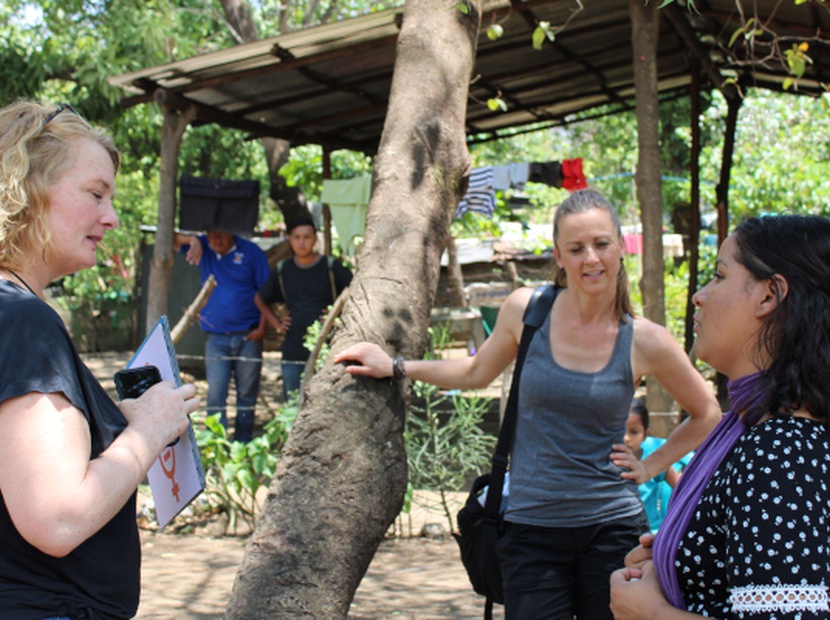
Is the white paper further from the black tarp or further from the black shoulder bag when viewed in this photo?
the black tarp

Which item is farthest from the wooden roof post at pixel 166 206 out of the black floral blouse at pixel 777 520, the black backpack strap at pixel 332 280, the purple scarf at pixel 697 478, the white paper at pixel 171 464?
the black floral blouse at pixel 777 520

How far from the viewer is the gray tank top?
2873 mm

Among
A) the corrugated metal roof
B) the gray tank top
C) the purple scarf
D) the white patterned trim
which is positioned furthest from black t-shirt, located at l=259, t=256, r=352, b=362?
the white patterned trim

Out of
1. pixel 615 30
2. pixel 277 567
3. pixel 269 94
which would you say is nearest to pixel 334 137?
pixel 269 94

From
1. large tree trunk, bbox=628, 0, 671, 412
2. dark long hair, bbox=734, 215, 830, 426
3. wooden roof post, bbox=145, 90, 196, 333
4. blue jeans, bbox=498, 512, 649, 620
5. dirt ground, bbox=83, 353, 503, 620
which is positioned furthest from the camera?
wooden roof post, bbox=145, 90, 196, 333

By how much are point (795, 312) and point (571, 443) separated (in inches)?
52.1

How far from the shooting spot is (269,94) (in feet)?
31.1

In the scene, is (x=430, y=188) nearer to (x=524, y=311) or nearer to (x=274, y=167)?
(x=524, y=311)

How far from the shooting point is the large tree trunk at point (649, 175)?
6789mm

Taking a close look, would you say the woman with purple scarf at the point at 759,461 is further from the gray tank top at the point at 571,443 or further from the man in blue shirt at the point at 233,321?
the man in blue shirt at the point at 233,321

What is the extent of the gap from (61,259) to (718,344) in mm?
1249

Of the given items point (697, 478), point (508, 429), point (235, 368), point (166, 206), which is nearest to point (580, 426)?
point (508, 429)

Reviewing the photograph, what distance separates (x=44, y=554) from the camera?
62.7 inches

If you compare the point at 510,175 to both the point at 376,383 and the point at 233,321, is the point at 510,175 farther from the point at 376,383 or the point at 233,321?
the point at 376,383
